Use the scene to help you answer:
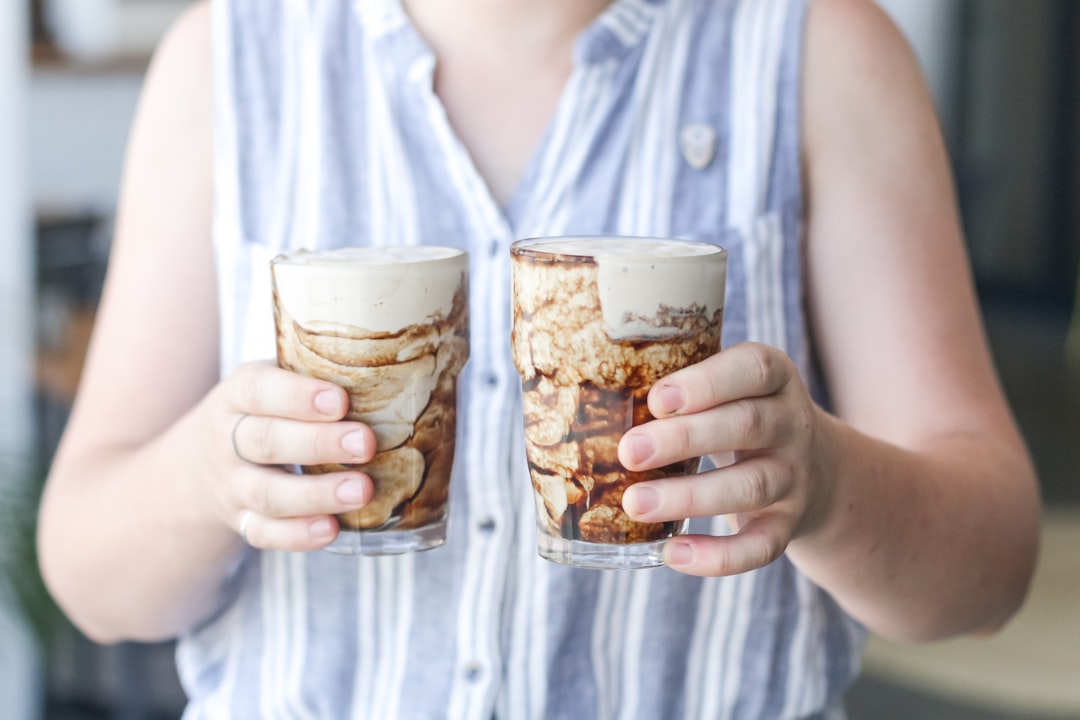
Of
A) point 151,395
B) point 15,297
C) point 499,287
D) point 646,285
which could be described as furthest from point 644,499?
point 15,297

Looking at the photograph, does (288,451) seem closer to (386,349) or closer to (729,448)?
(386,349)

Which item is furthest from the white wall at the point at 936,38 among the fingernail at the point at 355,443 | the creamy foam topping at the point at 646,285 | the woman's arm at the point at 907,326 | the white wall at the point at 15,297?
the fingernail at the point at 355,443

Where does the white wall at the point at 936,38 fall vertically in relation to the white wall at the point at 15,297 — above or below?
above

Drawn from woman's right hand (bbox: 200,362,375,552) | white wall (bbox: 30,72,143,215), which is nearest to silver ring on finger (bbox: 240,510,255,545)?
woman's right hand (bbox: 200,362,375,552)

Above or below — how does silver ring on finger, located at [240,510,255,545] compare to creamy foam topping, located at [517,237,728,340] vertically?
below

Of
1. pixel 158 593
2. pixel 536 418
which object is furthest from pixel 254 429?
pixel 158 593

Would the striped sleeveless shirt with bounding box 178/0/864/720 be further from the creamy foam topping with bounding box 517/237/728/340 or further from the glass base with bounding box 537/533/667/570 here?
the creamy foam topping with bounding box 517/237/728/340

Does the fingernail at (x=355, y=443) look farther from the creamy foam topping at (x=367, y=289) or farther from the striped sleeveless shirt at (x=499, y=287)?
the striped sleeveless shirt at (x=499, y=287)
